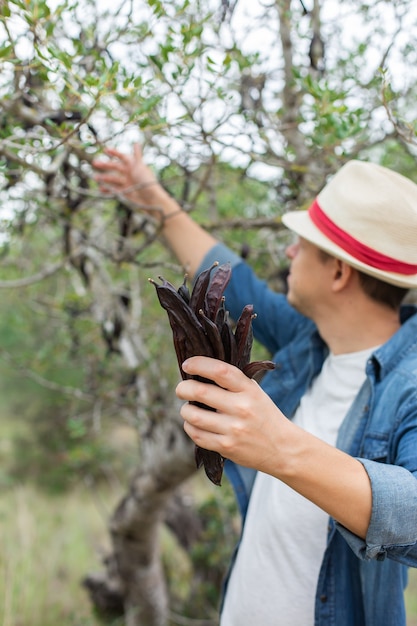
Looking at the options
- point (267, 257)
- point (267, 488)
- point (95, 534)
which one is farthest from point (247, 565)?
point (95, 534)

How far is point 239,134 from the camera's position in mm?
1961

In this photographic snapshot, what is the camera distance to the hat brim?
1581 mm

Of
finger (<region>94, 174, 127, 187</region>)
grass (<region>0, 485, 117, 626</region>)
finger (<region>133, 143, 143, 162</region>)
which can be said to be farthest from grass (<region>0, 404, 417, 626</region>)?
finger (<region>133, 143, 143, 162</region>)

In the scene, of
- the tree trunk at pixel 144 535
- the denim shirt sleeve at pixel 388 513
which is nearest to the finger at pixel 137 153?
the tree trunk at pixel 144 535

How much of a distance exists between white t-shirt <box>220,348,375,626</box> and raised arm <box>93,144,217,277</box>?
2.39ft

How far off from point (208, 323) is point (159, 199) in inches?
53.4

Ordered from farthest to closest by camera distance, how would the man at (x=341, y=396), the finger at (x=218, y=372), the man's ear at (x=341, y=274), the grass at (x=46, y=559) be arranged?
the grass at (x=46, y=559) < the man's ear at (x=341, y=274) < the man at (x=341, y=396) < the finger at (x=218, y=372)

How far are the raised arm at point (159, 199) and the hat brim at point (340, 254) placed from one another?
1.78 ft

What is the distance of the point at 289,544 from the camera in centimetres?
165

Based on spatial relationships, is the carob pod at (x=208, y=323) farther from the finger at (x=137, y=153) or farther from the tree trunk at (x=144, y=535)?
the tree trunk at (x=144, y=535)

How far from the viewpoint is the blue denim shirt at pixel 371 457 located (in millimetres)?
1090

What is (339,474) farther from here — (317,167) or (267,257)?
(267,257)

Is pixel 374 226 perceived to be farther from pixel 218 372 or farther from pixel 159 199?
pixel 159 199

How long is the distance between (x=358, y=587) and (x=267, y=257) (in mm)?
1822
